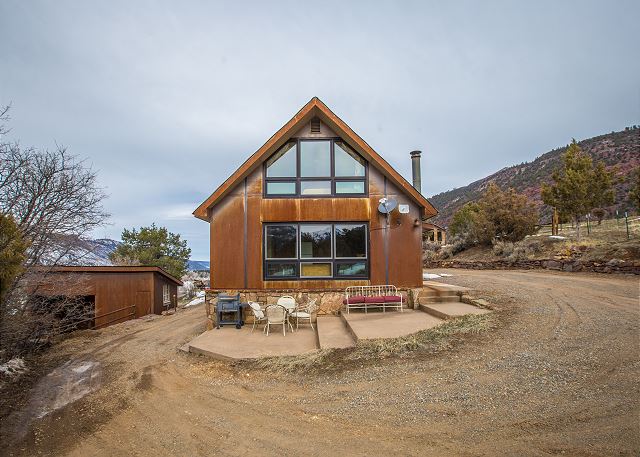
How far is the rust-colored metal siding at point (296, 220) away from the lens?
10.5 meters

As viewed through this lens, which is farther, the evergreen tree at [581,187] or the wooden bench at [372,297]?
the evergreen tree at [581,187]

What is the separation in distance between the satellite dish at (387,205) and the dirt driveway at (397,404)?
13.3ft

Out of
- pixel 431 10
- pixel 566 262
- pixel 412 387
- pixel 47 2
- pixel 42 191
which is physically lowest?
pixel 412 387

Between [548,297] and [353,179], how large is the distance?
20.2 ft

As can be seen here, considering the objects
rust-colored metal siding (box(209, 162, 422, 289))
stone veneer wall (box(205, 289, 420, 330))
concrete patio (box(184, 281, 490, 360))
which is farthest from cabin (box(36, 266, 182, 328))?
concrete patio (box(184, 281, 490, 360))

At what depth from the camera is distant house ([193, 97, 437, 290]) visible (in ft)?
34.4

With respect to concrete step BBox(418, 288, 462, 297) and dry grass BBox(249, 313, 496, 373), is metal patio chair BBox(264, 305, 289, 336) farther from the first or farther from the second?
concrete step BBox(418, 288, 462, 297)

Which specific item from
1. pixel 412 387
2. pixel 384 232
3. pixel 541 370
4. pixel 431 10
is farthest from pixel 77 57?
pixel 541 370

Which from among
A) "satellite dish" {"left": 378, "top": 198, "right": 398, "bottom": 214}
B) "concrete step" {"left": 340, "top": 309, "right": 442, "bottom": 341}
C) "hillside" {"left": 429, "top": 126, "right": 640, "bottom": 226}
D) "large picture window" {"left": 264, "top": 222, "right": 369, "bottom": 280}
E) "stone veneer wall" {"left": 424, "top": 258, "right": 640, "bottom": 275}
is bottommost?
"concrete step" {"left": 340, "top": 309, "right": 442, "bottom": 341}

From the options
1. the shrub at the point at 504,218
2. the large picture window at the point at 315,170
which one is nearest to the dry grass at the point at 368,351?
the large picture window at the point at 315,170

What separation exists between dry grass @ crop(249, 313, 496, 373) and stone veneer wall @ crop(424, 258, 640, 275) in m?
10.0

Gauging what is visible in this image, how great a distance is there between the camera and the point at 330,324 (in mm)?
9242

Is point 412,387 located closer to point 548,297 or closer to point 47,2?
point 548,297

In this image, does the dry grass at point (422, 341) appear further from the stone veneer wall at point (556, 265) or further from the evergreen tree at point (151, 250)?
the evergreen tree at point (151, 250)
